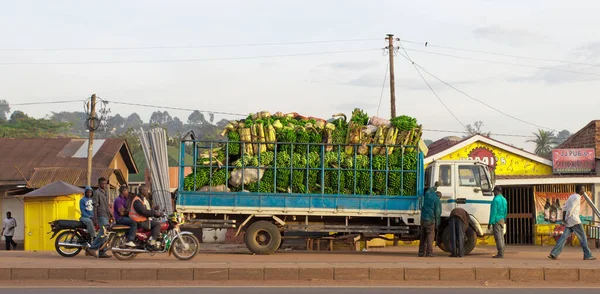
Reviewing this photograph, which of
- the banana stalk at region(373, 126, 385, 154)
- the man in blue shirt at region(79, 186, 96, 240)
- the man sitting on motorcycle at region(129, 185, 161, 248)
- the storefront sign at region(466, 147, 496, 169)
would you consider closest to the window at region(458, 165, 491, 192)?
the banana stalk at region(373, 126, 385, 154)

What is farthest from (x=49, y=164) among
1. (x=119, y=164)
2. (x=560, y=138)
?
(x=560, y=138)

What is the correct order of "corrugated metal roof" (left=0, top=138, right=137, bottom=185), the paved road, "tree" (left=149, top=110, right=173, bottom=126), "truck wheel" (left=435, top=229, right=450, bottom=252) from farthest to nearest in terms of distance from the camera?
1. "tree" (left=149, top=110, right=173, bottom=126)
2. "corrugated metal roof" (left=0, top=138, right=137, bottom=185)
3. "truck wheel" (left=435, top=229, right=450, bottom=252)
4. the paved road

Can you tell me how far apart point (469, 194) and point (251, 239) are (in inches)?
191

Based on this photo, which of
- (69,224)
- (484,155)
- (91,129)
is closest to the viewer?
(69,224)

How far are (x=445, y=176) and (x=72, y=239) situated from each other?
26.4 feet

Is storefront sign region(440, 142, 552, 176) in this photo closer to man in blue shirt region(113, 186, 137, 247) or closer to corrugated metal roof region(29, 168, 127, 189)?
corrugated metal roof region(29, 168, 127, 189)

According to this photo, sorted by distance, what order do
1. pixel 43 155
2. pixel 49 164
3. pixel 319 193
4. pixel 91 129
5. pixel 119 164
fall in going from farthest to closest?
pixel 119 164 < pixel 43 155 < pixel 49 164 < pixel 91 129 < pixel 319 193

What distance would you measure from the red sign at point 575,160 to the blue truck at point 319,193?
9050mm

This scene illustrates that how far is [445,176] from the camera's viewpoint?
16.6 metres

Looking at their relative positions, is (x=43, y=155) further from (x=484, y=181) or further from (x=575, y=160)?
(x=575, y=160)

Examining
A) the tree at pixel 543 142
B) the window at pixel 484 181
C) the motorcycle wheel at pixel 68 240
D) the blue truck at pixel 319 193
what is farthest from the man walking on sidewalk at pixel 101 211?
the tree at pixel 543 142

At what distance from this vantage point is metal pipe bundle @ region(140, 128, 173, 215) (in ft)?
62.0

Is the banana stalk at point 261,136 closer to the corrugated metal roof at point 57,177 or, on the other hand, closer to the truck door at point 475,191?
the truck door at point 475,191

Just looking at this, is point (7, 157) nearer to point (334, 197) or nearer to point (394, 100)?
point (394, 100)
